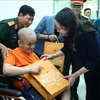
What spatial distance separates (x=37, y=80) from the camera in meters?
1.53

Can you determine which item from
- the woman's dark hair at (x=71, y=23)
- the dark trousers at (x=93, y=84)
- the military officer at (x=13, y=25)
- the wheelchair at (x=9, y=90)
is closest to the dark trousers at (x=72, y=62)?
the dark trousers at (x=93, y=84)

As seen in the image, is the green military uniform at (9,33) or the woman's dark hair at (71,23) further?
the green military uniform at (9,33)

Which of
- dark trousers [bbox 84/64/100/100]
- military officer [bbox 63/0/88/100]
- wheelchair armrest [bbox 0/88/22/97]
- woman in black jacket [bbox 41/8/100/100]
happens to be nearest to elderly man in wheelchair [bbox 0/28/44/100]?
wheelchair armrest [bbox 0/88/22/97]

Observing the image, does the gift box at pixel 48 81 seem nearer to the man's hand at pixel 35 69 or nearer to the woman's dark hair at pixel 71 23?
the man's hand at pixel 35 69

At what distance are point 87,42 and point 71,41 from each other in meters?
0.13

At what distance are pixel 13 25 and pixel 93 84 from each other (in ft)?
3.33

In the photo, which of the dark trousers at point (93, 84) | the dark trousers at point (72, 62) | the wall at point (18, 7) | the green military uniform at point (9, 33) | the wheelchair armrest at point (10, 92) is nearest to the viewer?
the wheelchair armrest at point (10, 92)

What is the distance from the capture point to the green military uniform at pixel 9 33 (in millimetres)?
2038

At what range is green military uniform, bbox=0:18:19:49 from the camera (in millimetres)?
2038

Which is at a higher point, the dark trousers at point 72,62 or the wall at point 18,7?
the wall at point 18,7

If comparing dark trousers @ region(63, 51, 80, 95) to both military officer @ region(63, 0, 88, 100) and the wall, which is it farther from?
the wall

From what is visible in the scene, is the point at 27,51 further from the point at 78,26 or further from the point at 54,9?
the point at 54,9

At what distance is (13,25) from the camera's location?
6.86ft

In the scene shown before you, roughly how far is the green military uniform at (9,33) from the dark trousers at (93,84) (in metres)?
0.83
